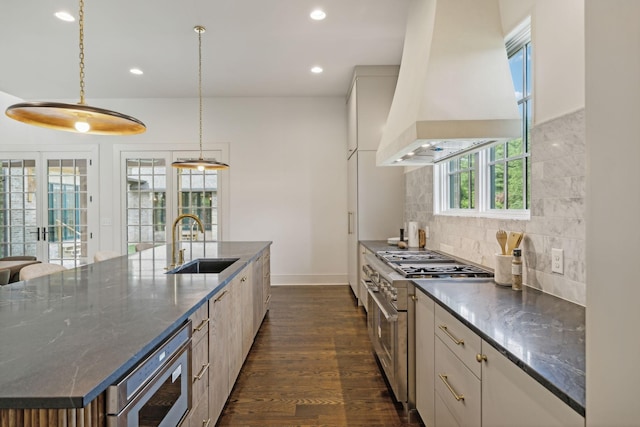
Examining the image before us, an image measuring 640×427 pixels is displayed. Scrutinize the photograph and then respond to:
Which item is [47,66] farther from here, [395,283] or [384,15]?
[395,283]

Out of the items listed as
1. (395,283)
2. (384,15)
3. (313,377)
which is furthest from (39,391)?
(384,15)

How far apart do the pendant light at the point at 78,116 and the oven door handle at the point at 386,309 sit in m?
1.91

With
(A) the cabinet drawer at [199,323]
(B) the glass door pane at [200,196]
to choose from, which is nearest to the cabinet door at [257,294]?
(A) the cabinet drawer at [199,323]

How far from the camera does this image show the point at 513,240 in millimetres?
1894

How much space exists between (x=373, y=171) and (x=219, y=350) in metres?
3.07

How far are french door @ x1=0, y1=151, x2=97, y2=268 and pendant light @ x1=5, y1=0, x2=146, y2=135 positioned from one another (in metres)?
4.57

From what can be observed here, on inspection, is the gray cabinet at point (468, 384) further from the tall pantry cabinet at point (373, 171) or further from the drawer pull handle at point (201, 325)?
the tall pantry cabinet at point (373, 171)

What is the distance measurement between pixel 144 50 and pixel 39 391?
4.18 metres

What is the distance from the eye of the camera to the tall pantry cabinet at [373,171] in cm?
430

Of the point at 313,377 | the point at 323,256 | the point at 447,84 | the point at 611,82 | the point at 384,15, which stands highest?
the point at 384,15

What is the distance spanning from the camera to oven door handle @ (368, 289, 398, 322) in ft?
6.70

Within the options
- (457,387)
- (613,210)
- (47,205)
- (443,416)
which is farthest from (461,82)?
(47,205)

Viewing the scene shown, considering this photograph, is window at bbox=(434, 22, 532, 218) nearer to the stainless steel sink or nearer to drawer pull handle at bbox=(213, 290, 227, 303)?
drawer pull handle at bbox=(213, 290, 227, 303)

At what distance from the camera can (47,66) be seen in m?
4.34
